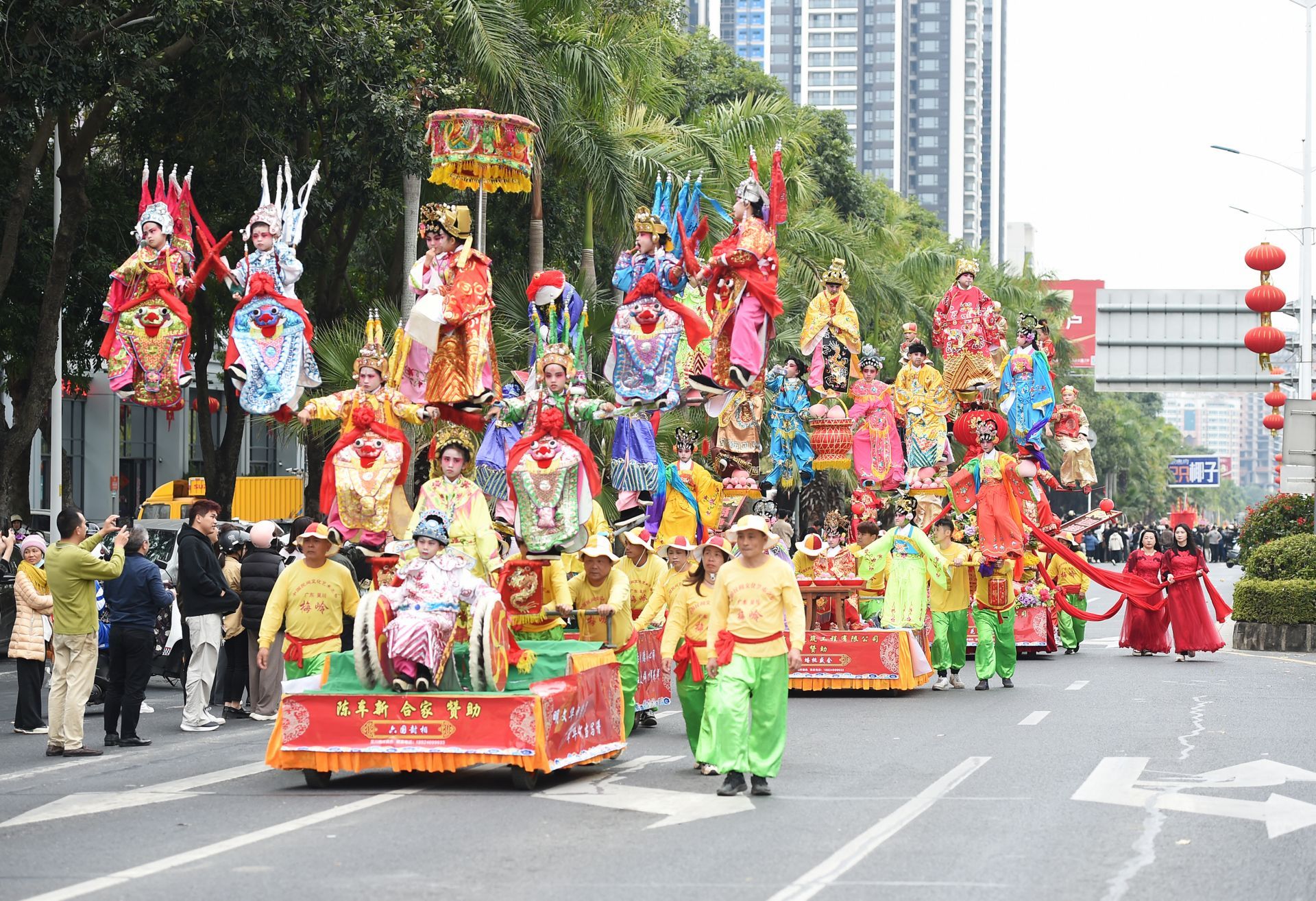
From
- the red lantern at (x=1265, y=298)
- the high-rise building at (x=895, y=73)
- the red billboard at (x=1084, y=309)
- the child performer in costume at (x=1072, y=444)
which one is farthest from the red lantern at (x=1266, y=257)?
the high-rise building at (x=895, y=73)

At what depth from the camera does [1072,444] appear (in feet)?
86.6

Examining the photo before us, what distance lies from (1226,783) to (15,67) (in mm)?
14399

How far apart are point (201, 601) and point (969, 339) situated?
10774 mm

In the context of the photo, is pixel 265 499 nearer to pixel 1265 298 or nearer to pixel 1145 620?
pixel 1265 298

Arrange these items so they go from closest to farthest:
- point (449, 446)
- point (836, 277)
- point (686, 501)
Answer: point (449, 446) < point (686, 501) < point (836, 277)

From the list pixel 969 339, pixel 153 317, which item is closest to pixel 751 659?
pixel 153 317

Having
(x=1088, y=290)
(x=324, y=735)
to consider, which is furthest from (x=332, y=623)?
(x=1088, y=290)

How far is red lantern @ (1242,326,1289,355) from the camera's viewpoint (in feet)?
108

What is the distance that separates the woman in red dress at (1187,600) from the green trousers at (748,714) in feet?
46.7

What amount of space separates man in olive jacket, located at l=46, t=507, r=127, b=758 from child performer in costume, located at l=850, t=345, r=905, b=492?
10579mm

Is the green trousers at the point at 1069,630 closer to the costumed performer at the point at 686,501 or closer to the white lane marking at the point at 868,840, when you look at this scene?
the costumed performer at the point at 686,501

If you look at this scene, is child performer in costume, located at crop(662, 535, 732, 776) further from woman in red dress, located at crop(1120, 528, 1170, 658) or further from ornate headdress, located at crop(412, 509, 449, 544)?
woman in red dress, located at crop(1120, 528, 1170, 658)

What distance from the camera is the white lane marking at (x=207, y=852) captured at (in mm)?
7879

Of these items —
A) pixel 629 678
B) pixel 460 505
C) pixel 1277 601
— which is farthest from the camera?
pixel 1277 601
